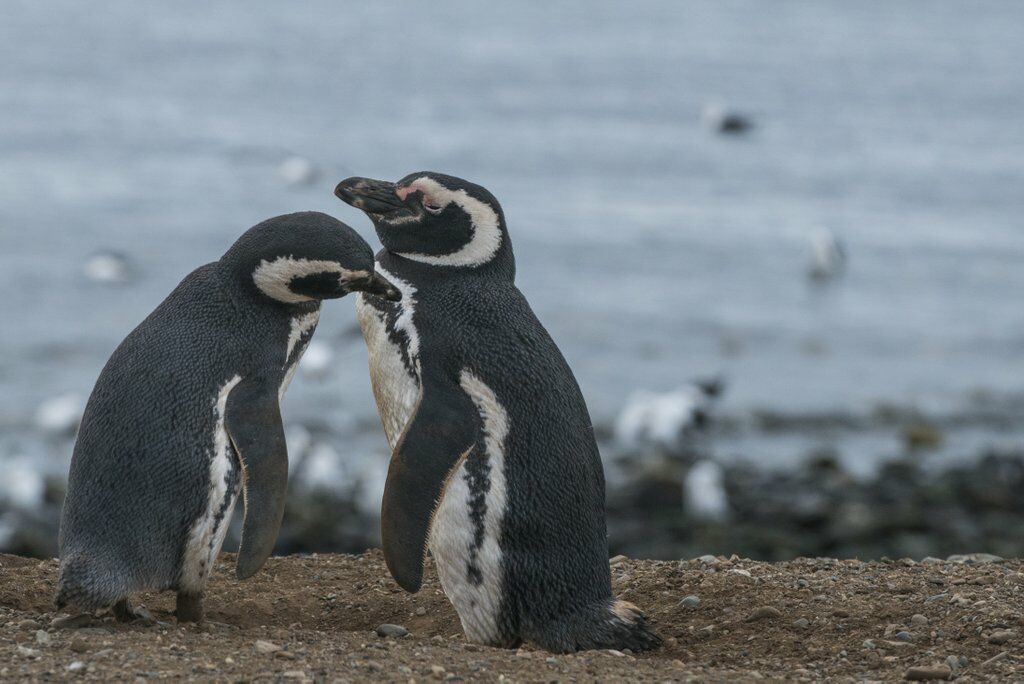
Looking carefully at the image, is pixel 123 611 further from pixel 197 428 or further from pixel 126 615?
pixel 197 428

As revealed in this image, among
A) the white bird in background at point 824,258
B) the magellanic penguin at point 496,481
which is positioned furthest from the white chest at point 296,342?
the white bird in background at point 824,258

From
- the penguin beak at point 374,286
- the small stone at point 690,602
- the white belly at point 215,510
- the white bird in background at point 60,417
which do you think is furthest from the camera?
the white bird in background at point 60,417

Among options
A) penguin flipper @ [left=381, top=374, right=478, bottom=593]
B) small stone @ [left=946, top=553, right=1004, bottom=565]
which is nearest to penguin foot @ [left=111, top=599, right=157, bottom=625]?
penguin flipper @ [left=381, top=374, right=478, bottom=593]

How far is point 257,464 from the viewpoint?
169 inches

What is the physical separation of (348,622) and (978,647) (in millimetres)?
2112

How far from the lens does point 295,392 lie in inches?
477

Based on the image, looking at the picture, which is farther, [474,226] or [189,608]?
[474,226]

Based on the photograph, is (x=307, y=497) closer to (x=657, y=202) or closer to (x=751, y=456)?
(x=751, y=456)

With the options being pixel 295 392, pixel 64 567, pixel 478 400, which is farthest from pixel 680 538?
pixel 64 567

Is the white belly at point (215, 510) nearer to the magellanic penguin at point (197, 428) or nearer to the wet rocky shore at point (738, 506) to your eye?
the magellanic penguin at point (197, 428)

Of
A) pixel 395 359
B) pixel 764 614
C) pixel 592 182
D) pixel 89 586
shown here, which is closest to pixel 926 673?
pixel 764 614

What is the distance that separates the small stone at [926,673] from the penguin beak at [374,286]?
1913mm

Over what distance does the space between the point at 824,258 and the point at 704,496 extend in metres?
8.13

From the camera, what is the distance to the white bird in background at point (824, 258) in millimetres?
16953
